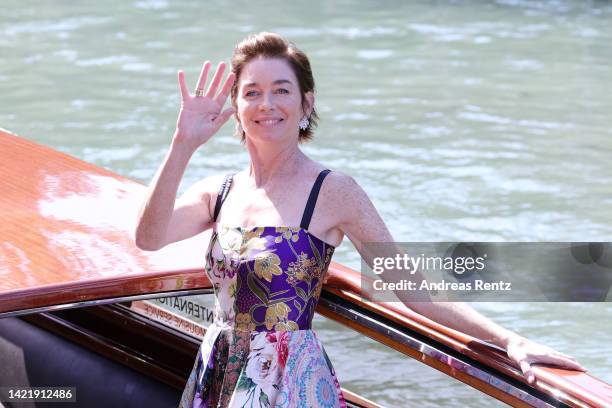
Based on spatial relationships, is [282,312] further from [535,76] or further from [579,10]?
[579,10]

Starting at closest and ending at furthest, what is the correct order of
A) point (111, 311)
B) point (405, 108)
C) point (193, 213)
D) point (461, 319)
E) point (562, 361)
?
point (562, 361) < point (461, 319) < point (193, 213) < point (111, 311) < point (405, 108)

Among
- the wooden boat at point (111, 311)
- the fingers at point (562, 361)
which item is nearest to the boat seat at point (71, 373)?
the wooden boat at point (111, 311)

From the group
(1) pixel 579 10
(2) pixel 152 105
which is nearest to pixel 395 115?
(2) pixel 152 105

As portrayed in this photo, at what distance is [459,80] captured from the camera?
925 cm

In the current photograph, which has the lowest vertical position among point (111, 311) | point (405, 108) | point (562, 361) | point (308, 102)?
point (562, 361)

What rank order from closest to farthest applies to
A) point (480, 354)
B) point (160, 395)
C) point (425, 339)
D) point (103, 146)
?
point (480, 354) → point (425, 339) → point (160, 395) → point (103, 146)

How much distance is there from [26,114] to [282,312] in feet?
21.3

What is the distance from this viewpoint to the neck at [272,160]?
2.45m

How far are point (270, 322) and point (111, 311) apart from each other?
4.07 ft

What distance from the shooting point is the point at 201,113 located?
2.42m

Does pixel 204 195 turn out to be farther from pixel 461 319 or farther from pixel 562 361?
pixel 562 361

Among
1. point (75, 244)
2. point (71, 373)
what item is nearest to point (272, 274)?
point (75, 244)

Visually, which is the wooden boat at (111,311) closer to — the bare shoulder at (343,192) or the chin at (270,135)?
the bare shoulder at (343,192)

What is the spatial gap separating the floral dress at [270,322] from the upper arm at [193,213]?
137 mm
